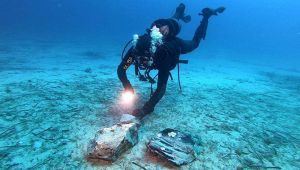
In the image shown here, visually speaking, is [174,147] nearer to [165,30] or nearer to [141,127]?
[141,127]

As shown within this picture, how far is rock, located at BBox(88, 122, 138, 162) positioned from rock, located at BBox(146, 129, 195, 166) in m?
0.37

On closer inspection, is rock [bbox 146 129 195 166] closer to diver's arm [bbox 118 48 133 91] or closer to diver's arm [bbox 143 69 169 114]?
diver's arm [bbox 143 69 169 114]

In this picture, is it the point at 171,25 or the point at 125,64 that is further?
the point at 171,25

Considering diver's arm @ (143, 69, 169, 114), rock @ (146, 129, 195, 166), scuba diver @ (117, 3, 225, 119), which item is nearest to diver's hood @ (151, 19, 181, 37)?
scuba diver @ (117, 3, 225, 119)

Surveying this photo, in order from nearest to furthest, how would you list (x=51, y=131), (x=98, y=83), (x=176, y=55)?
1. (x=51, y=131)
2. (x=176, y=55)
3. (x=98, y=83)

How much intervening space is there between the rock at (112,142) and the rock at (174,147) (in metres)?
0.37

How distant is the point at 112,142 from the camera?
3807 mm

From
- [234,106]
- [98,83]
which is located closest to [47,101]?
[98,83]

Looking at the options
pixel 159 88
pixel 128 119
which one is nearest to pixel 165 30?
pixel 159 88

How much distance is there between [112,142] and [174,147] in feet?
Answer: 3.38

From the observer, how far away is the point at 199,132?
5035mm

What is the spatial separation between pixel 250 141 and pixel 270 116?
2.03 m

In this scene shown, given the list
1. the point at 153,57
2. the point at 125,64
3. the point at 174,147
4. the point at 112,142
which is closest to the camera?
the point at 112,142

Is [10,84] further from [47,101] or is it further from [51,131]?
[51,131]
